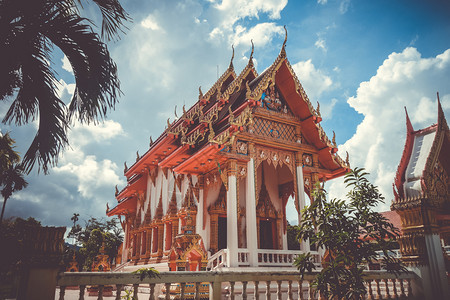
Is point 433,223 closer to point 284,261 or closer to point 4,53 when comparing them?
point 284,261

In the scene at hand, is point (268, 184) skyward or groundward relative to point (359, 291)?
skyward

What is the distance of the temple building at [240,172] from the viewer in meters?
9.36

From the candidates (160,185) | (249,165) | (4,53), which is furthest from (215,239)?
(4,53)

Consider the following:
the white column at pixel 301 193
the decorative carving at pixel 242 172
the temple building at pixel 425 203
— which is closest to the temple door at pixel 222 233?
the decorative carving at pixel 242 172

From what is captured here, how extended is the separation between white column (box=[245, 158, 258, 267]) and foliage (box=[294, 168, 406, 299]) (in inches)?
196

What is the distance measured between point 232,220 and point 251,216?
2.18ft

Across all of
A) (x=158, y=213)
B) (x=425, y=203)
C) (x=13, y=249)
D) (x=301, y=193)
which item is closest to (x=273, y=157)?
(x=301, y=193)

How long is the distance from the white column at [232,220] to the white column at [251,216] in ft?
1.61

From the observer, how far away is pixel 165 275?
14.8ft

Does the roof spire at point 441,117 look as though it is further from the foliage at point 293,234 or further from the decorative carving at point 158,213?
the decorative carving at point 158,213

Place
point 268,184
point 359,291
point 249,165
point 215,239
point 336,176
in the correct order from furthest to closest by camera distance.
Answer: point 268,184
point 336,176
point 215,239
point 249,165
point 359,291

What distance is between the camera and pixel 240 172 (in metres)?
9.86

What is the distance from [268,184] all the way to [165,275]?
9.15 metres

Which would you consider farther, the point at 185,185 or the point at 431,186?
the point at 185,185
